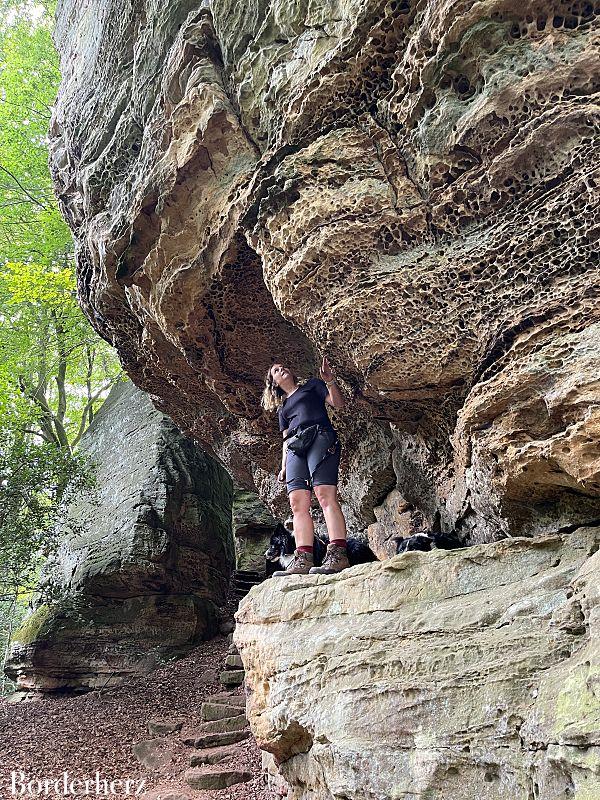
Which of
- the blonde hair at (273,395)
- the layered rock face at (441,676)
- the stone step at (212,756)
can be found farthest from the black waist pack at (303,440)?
the stone step at (212,756)

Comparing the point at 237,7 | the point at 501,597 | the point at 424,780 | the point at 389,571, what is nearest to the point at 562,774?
the point at 424,780

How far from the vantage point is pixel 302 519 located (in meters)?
5.00

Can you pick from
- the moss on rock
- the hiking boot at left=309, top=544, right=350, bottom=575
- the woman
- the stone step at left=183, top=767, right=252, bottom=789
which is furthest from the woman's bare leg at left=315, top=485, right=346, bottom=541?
the moss on rock

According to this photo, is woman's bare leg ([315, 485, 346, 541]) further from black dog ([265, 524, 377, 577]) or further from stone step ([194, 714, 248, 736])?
stone step ([194, 714, 248, 736])

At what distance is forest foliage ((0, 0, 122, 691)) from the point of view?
9.92 metres

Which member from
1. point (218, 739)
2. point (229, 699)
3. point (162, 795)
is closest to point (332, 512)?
point (162, 795)

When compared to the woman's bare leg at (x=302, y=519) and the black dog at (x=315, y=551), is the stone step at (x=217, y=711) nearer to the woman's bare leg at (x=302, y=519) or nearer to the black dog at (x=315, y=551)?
the black dog at (x=315, y=551)

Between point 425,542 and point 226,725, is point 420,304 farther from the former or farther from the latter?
point 226,725

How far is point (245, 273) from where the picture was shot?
580cm

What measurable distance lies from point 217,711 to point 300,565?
374 centimetres

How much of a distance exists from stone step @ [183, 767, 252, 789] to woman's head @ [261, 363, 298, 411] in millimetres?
3544

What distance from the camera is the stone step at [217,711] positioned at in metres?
7.23

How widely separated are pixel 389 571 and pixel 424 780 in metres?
1.20

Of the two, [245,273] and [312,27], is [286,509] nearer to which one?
[245,273]
